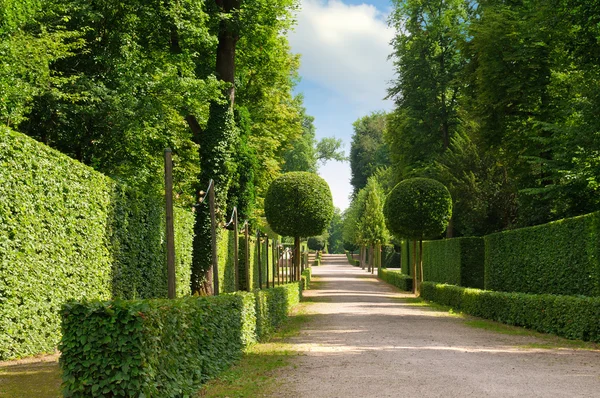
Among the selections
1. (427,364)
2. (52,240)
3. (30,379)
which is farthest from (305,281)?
(30,379)

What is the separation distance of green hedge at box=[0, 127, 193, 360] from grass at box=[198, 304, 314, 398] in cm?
253

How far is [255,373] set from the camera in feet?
27.8

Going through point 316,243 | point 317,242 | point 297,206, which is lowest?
point 316,243

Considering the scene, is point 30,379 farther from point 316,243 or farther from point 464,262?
point 316,243

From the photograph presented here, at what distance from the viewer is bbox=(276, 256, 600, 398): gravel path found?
7242 mm

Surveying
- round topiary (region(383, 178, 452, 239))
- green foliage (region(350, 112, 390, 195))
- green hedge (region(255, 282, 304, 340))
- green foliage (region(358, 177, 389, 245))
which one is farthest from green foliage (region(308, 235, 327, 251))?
green hedge (region(255, 282, 304, 340))

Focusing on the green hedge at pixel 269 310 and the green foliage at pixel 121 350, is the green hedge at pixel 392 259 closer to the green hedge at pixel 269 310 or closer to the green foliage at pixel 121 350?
the green hedge at pixel 269 310

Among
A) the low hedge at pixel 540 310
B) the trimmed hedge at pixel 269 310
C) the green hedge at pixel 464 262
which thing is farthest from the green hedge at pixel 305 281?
the trimmed hedge at pixel 269 310

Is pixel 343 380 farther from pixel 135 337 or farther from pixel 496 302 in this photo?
pixel 496 302

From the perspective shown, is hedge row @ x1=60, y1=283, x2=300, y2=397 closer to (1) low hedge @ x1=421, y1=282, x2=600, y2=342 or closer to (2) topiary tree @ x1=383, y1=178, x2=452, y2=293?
(1) low hedge @ x1=421, y1=282, x2=600, y2=342

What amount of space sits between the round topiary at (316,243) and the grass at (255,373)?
305 feet

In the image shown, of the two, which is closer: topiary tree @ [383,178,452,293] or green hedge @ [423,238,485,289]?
green hedge @ [423,238,485,289]

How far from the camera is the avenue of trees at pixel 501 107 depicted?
1591cm

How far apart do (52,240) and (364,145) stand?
3363 inches
